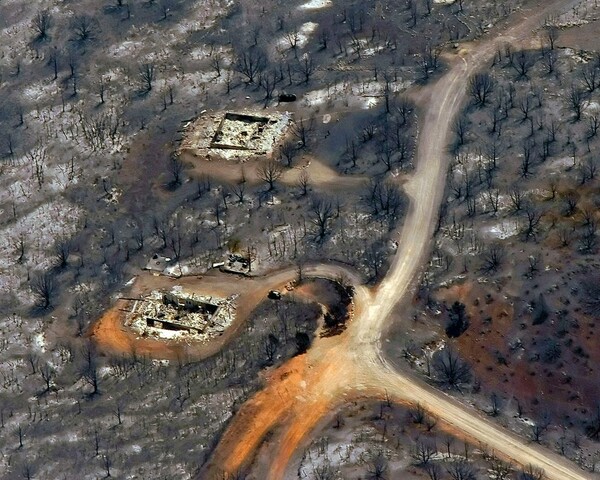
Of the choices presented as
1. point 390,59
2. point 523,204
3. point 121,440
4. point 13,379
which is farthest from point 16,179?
point 523,204

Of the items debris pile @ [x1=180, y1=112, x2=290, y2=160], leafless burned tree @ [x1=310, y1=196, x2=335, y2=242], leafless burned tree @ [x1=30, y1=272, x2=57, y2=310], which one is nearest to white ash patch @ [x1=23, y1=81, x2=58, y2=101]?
debris pile @ [x1=180, y1=112, x2=290, y2=160]

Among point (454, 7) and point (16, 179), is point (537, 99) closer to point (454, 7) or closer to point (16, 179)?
point (454, 7)

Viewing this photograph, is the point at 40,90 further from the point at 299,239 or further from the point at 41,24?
the point at 299,239

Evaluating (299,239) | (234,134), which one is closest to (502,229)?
(299,239)

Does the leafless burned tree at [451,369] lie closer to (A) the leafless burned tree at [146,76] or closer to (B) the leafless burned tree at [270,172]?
(B) the leafless burned tree at [270,172]

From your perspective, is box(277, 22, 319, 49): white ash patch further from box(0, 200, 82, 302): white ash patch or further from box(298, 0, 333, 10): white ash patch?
box(0, 200, 82, 302): white ash patch
